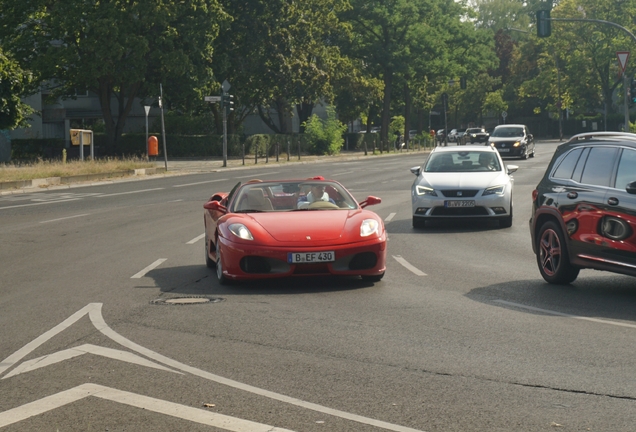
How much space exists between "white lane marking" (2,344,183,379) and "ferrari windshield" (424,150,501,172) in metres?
13.2

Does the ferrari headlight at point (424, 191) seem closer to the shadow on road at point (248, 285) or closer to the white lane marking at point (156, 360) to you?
the shadow on road at point (248, 285)

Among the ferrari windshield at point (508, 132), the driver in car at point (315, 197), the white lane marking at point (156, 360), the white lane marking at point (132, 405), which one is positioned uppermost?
the ferrari windshield at point (508, 132)

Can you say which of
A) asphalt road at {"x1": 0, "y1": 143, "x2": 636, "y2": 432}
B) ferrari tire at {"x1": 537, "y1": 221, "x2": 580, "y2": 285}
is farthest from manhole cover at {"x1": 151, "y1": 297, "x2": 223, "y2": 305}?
ferrari tire at {"x1": 537, "y1": 221, "x2": 580, "y2": 285}

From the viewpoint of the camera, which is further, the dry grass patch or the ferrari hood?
the dry grass patch

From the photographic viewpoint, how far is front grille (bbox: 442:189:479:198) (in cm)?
1914

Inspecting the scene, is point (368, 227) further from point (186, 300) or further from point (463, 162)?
point (463, 162)

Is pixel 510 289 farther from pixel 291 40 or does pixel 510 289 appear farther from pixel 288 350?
pixel 291 40

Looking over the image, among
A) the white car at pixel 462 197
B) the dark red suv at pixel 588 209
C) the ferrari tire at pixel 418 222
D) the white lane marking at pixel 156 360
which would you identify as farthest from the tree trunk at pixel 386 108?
the white lane marking at pixel 156 360

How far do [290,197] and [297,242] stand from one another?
164 centimetres

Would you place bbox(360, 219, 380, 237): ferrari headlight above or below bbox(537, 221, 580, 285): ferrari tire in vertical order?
above

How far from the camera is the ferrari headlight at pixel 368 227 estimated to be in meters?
11.9

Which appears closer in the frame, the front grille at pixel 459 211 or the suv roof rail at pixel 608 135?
the suv roof rail at pixel 608 135

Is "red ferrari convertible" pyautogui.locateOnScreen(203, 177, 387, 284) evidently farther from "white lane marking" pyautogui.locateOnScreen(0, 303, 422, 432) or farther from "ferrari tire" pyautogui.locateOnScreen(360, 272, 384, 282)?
"white lane marking" pyautogui.locateOnScreen(0, 303, 422, 432)

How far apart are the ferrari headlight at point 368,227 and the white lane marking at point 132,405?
546 cm
